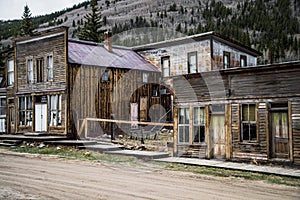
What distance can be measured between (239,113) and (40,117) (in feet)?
50.9

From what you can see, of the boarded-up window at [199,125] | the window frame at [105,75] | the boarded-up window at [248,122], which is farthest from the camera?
the window frame at [105,75]

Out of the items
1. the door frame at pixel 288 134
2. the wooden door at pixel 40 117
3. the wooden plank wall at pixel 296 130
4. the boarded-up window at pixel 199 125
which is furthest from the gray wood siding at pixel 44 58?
the wooden plank wall at pixel 296 130

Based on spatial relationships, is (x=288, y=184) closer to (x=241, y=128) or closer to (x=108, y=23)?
(x=241, y=128)

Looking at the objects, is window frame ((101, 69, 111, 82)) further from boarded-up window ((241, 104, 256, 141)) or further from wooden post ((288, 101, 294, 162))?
wooden post ((288, 101, 294, 162))

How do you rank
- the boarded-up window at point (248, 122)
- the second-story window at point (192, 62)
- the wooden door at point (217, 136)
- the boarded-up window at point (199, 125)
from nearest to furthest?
1. the boarded-up window at point (248, 122)
2. the wooden door at point (217, 136)
3. the boarded-up window at point (199, 125)
4. the second-story window at point (192, 62)

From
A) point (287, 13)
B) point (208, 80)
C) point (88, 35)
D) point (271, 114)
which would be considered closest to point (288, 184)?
point (271, 114)

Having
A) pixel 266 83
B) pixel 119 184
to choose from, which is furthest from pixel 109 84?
pixel 119 184

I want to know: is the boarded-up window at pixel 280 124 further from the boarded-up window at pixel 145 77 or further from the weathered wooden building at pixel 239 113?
the boarded-up window at pixel 145 77

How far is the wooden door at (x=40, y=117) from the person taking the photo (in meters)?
26.2

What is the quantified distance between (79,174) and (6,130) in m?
19.3

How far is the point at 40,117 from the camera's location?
87.0 feet

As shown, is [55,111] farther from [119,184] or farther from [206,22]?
[206,22]

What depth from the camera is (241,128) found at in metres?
15.9

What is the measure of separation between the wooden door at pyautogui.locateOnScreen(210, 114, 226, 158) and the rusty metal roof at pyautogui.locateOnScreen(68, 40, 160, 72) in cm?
1157
